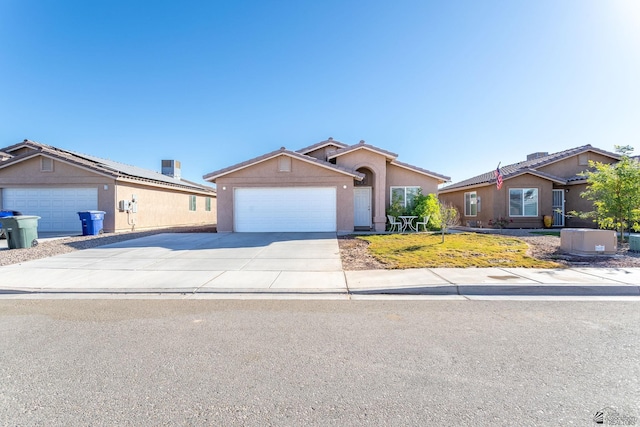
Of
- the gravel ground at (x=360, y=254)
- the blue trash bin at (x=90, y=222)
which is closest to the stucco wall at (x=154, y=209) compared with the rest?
the blue trash bin at (x=90, y=222)

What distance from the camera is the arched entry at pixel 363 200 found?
17.1 meters

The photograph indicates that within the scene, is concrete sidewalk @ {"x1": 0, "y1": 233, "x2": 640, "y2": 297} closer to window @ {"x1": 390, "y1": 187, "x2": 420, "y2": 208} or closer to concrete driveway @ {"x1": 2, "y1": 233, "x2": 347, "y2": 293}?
concrete driveway @ {"x1": 2, "y1": 233, "x2": 347, "y2": 293}

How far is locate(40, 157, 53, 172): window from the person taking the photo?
16453mm

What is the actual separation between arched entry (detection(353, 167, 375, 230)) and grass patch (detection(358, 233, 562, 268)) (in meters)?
4.71

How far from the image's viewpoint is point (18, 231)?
34.9ft

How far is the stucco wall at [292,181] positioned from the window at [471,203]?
10.5m

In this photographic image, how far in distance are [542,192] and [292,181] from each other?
581 inches

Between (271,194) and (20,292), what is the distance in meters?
10.5

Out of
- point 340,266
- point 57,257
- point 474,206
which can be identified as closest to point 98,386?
point 340,266

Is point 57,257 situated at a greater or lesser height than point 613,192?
lesser

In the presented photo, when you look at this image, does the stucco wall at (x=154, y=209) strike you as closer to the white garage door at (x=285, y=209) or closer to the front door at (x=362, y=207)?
the white garage door at (x=285, y=209)

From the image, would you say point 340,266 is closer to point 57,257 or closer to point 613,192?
point 57,257

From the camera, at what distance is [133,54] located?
49.9 feet

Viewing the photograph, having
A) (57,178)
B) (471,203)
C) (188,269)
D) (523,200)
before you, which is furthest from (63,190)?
(523,200)
